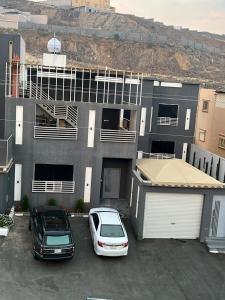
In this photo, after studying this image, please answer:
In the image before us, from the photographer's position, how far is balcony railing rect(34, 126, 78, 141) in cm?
2316

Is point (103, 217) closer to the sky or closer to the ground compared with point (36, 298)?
closer to the sky

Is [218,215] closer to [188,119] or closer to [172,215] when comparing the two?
[172,215]

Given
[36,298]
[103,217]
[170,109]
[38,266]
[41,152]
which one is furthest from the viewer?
[170,109]

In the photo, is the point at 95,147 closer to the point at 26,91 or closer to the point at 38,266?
the point at 26,91

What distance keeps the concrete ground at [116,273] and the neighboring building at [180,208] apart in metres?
0.90

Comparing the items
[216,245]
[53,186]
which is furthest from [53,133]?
[216,245]

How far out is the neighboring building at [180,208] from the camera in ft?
68.9

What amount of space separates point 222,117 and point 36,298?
80.6ft

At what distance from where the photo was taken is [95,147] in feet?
78.2

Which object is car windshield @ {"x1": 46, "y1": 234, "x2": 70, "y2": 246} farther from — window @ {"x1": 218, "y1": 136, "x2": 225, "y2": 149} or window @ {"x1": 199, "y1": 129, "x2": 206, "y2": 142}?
window @ {"x1": 199, "y1": 129, "x2": 206, "y2": 142}

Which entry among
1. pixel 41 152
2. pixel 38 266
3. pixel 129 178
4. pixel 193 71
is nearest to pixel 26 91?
pixel 41 152

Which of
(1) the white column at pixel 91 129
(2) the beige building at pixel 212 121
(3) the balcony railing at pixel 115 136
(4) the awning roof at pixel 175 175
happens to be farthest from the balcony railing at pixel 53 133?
(2) the beige building at pixel 212 121

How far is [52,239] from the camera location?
17.4 meters

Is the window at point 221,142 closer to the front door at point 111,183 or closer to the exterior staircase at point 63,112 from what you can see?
the front door at point 111,183
